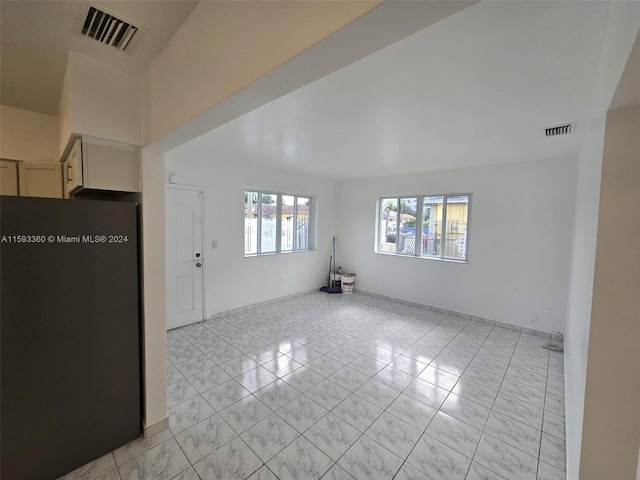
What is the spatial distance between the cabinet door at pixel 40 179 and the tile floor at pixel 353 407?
2.07 metres

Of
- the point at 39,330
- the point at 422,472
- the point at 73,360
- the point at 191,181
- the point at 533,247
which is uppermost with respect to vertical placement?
the point at 191,181

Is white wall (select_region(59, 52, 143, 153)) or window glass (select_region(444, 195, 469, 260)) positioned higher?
white wall (select_region(59, 52, 143, 153))

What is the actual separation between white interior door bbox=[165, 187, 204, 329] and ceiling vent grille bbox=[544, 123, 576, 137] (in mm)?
4391

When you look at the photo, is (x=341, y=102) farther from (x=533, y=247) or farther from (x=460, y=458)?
(x=533, y=247)

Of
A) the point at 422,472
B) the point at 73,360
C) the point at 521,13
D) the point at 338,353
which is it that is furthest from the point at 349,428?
the point at 521,13

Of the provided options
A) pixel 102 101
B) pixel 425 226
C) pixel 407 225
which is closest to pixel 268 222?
pixel 407 225

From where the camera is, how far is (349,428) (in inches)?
83.4

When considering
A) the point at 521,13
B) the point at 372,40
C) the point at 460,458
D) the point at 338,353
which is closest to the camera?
the point at 372,40

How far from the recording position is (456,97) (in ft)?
6.63

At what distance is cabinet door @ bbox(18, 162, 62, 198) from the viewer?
90.6 inches

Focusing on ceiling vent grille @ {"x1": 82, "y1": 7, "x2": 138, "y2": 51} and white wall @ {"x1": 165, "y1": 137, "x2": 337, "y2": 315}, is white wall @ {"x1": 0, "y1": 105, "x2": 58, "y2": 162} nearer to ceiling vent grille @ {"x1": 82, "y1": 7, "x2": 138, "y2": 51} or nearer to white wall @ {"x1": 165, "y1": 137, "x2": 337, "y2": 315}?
white wall @ {"x1": 165, "y1": 137, "x2": 337, "y2": 315}

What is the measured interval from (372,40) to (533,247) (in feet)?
14.6

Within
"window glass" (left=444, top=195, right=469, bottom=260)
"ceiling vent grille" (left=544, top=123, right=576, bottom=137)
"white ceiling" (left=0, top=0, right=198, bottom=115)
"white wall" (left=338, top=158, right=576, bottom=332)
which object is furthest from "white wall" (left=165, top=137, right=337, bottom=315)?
"ceiling vent grille" (left=544, top=123, right=576, bottom=137)

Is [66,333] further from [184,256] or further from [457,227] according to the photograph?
[457,227]
